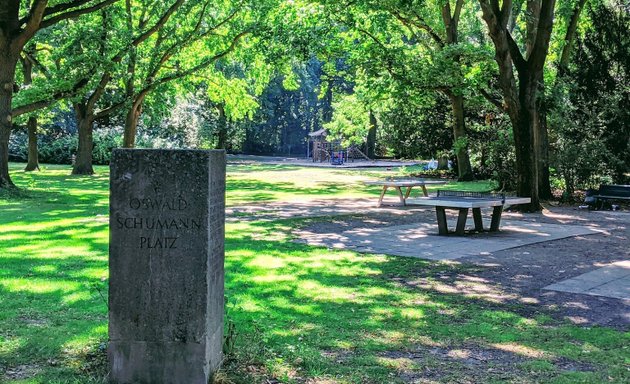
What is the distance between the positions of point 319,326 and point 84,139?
26307mm

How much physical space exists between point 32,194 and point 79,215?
17.0ft

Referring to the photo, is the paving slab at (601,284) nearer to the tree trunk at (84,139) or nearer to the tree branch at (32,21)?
the tree branch at (32,21)

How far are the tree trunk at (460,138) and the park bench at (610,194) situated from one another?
296 inches

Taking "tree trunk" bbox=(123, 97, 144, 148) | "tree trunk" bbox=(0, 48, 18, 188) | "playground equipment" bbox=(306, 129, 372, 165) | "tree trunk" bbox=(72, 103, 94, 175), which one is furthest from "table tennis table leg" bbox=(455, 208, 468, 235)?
"playground equipment" bbox=(306, 129, 372, 165)

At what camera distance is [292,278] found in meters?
7.84

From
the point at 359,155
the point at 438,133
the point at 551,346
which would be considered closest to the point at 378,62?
the point at 438,133

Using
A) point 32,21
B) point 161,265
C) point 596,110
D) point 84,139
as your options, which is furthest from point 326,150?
point 161,265

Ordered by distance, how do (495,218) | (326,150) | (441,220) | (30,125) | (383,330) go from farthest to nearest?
(326,150) < (30,125) < (495,218) < (441,220) < (383,330)

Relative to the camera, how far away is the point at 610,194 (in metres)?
17.8

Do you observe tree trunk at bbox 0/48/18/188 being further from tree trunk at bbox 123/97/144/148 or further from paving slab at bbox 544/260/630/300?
paving slab at bbox 544/260/630/300

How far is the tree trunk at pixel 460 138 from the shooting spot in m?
25.2

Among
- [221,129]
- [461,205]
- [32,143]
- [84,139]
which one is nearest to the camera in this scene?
[461,205]

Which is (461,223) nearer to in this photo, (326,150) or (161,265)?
(161,265)

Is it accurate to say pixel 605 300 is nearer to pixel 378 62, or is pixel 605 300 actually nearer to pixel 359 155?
pixel 378 62
